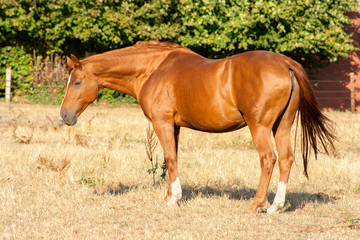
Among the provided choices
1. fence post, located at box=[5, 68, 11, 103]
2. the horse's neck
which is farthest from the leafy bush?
the horse's neck

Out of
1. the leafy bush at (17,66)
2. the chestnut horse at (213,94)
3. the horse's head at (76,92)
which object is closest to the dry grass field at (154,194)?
the chestnut horse at (213,94)

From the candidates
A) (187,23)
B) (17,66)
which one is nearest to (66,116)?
(187,23)

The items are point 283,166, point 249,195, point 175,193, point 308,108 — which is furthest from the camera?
point 249,195

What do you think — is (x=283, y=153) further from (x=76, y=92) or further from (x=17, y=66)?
(x=17, y=66)

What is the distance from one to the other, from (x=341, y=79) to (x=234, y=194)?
18729mm

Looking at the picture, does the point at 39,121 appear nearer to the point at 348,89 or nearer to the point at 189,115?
the point at 189,115

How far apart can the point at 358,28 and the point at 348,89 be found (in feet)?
10.6

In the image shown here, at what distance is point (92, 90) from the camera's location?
→ 20.1 ft

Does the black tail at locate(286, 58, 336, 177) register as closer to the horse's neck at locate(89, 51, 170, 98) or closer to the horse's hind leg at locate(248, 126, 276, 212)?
the horse's hind leg at locate(248, 126, 276, 212)

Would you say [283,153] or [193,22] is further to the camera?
[193,22]

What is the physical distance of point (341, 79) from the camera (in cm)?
2338

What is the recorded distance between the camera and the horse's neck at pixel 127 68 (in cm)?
618

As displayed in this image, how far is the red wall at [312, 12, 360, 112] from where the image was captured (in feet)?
75.3

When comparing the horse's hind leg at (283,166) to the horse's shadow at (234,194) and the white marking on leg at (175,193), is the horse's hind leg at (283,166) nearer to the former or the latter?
the horse's shadow at (234,194)
